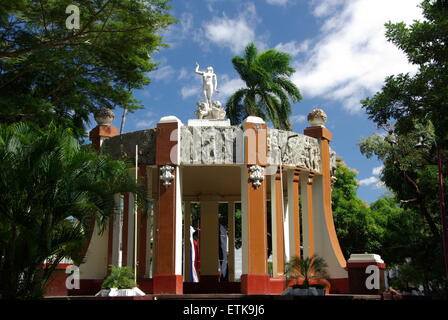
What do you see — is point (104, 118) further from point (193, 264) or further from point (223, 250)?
point (223, 250)

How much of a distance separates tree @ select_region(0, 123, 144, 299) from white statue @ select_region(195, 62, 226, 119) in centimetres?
784

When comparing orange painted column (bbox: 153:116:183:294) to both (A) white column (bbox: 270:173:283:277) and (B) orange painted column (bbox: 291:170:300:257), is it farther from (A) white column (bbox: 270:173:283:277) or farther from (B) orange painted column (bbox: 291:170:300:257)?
(B) orange painted column (bbox: 291:170:300:257)

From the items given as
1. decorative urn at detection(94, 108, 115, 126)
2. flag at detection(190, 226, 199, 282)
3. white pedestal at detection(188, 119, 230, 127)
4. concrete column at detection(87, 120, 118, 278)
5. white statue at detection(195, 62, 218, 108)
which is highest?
white statue at detection(195, 62, 218, 108)

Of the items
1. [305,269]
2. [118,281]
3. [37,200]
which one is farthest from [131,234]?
[37,200]

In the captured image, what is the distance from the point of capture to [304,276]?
16797mm

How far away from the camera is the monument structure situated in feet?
58.6

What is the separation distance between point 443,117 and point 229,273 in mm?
11648

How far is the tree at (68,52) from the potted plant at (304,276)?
9.86 m

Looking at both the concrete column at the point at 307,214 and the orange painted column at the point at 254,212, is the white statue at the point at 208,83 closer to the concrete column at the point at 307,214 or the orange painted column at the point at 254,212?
the orange painted column at the point at 254,212

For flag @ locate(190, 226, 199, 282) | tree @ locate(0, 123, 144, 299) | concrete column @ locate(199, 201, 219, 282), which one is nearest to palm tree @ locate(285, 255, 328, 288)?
flag @ locate(190, 226, 199, 282)

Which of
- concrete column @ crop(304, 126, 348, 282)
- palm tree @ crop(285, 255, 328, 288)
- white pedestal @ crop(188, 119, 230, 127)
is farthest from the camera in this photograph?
concrete column @ crop(304, 126, 348, 282)

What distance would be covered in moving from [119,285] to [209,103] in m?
7.53

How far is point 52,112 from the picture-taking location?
21.3m
